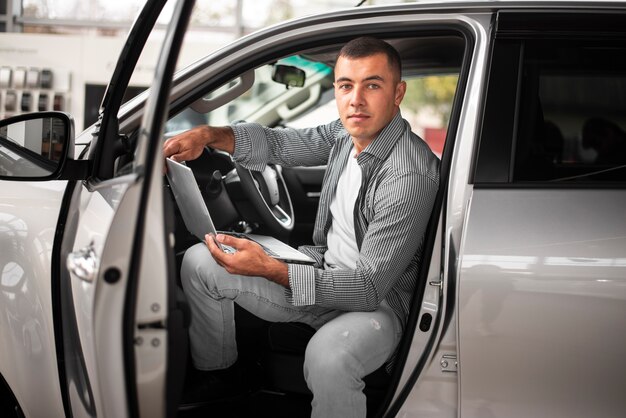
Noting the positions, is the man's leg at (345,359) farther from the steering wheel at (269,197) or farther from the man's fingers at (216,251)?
the steering wheel at (269,197)

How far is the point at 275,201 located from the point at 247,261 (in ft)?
4.17

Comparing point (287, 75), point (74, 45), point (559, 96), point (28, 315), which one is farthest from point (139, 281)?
point (74, 45)

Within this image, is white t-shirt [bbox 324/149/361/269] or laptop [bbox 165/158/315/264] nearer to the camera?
laptop [bbox 165/158/315/264]

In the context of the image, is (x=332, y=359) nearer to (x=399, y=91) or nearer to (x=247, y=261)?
(x=247, y=261)

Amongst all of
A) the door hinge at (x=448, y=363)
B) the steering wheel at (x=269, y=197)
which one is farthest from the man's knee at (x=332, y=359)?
the steering wheel at (x=269, y=197)

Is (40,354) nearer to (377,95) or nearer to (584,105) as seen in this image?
(377,95)

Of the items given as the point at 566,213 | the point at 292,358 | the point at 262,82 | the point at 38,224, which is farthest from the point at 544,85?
the point at 262,82

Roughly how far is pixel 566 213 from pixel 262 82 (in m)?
2.43

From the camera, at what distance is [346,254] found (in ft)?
7.05

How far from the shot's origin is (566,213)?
1.74 meters

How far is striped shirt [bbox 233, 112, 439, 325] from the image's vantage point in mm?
1877

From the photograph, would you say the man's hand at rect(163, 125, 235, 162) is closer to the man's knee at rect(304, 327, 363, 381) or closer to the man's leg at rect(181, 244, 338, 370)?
the man's leg at rect(181, 244, 338, 370)

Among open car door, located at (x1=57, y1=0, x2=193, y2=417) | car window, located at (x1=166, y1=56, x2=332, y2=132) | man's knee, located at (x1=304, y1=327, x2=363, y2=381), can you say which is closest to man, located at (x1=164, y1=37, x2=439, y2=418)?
man's knee, located at (x1=304, y1=327, x2=363, y2=381)

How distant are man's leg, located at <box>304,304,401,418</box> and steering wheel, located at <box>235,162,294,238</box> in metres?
1.02
